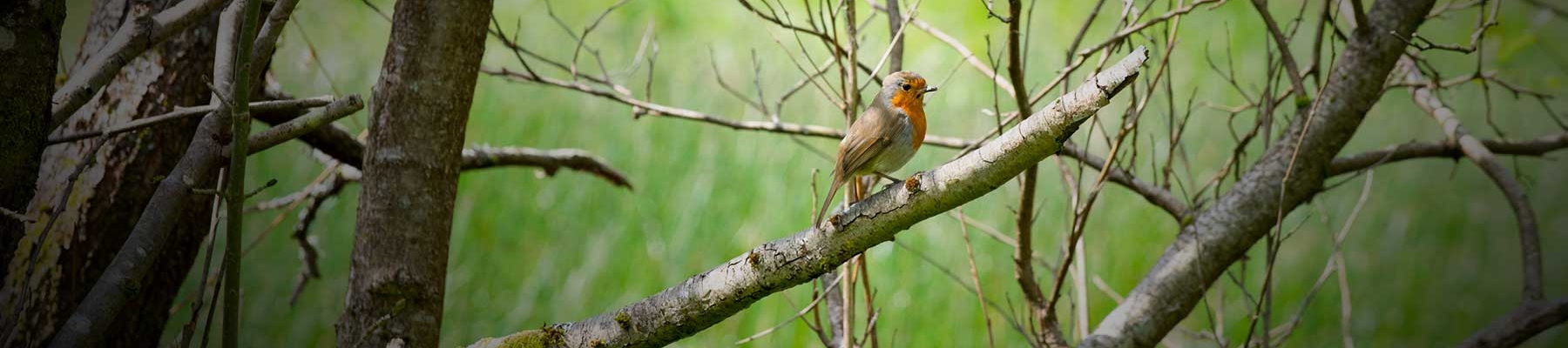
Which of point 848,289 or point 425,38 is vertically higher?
point 425,38

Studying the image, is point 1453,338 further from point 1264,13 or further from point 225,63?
point 225,63

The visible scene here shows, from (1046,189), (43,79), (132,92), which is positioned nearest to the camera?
(43,79)

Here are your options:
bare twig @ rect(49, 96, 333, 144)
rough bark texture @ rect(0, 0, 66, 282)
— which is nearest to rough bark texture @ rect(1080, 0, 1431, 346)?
bare twig @ rect(49, 96, 333, 144)

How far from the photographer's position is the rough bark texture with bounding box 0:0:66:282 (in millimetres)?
1495

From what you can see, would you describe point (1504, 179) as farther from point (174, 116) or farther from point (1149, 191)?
point (174, 116)

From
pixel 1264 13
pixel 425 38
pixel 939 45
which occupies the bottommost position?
pixel 425 38

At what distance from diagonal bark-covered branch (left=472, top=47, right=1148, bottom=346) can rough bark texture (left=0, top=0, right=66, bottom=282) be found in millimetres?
696

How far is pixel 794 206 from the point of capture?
3459 mm

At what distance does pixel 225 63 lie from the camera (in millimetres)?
1690

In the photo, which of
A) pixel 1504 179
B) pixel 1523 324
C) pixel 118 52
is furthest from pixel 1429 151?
pixel 118 52

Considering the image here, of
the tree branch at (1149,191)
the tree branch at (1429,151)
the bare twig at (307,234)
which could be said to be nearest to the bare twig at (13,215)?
the bare twig at (307,234)

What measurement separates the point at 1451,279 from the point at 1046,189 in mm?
1254

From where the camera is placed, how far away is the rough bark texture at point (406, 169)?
1878 millimetres

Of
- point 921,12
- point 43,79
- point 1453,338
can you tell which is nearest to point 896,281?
point 921,12
